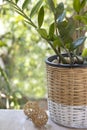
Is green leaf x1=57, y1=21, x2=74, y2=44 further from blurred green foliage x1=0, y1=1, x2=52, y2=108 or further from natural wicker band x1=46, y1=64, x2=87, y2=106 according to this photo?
blurred green foliage x1=0, y1=1, x2=52, y2=108

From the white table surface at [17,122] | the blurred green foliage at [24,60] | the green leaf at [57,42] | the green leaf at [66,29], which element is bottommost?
the blurred green foliage at [24,60]

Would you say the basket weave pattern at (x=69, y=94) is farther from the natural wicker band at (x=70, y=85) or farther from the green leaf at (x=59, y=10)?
the green leaf at (x=59, y=10)

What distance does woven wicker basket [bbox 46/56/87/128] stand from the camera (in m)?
0.75

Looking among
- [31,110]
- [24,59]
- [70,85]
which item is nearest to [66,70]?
[70,85]

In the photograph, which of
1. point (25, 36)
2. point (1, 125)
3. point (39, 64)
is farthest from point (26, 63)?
point (1, 125)

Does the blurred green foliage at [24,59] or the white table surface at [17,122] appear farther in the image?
the blurred green foliage at [24,59]

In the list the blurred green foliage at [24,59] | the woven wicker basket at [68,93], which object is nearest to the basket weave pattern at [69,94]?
the woven wicker basket at [68,93]

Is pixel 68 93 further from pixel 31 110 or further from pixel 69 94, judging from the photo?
pixel 31 110

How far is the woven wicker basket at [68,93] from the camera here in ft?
2.45

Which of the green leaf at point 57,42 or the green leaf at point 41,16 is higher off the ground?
the green leaf at point 41,16

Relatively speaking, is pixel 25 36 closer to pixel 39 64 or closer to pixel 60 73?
pixel 39 64

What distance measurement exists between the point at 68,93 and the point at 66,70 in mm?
67

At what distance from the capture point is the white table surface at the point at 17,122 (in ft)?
2.64

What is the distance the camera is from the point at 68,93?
76 centimetres
